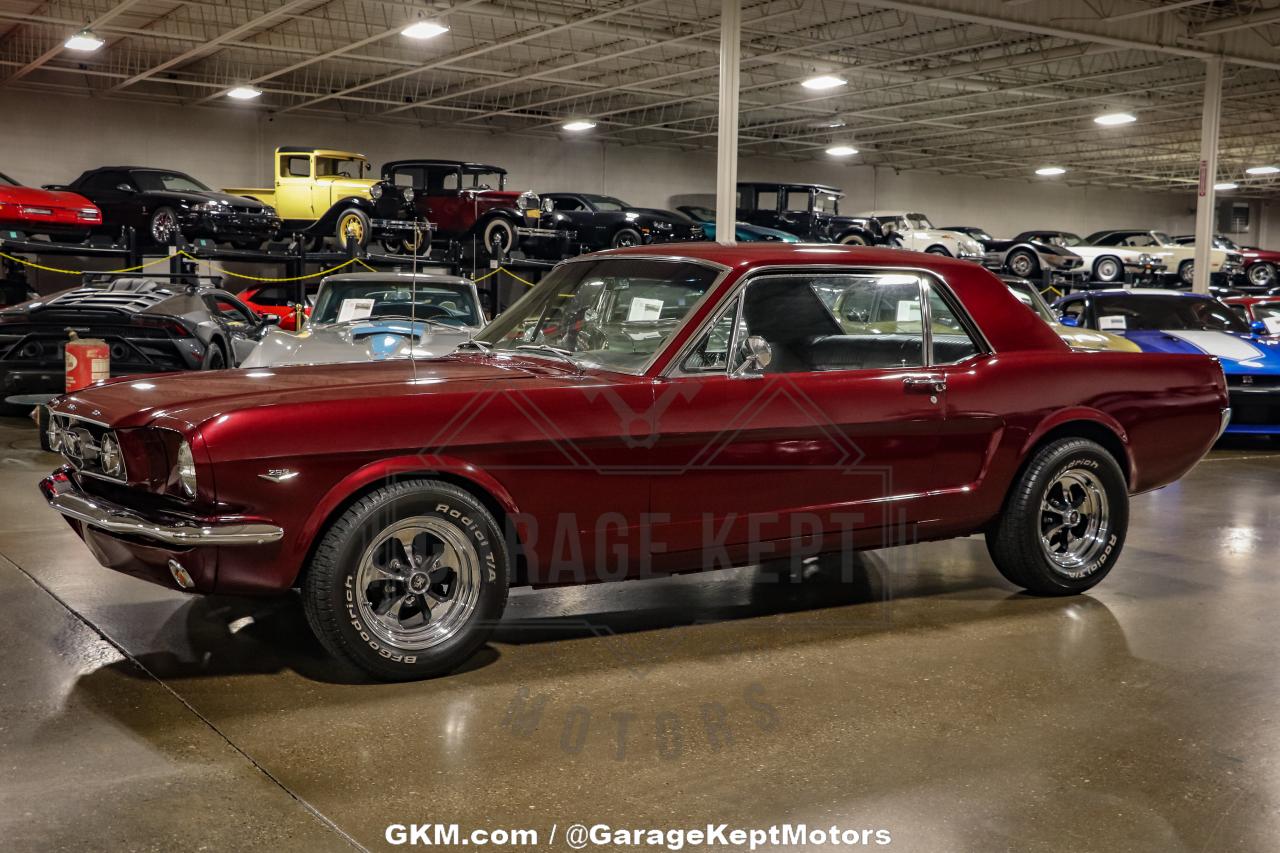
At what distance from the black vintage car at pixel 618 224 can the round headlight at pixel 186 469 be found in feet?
49.7

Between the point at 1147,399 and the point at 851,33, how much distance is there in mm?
17318

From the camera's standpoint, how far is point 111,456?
12.9ft

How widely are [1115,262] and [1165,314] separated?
51.9 ft

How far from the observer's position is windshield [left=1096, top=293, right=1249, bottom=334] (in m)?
11.3

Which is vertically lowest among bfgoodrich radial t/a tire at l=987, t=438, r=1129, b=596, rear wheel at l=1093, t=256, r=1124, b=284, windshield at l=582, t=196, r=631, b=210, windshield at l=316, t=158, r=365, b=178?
bfgoodrich radial t/a tire at l=987, t=438, r=1129, b=596

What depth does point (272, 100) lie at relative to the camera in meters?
28.7

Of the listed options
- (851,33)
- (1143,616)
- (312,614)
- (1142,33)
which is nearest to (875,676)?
(1143,616)

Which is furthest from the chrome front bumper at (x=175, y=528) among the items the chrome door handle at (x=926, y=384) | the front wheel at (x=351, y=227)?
the front wheel at (x=351, y=227)

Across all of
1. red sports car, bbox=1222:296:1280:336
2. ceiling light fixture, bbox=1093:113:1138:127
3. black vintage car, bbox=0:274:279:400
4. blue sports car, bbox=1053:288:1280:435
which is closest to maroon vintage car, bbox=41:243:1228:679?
blue sports car, bbox=1053:288:1280:435

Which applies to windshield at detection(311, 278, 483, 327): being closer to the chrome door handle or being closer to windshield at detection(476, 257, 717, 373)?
windshield at detection(476, 257, 717, 373)

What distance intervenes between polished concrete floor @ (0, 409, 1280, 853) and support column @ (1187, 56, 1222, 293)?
578 inches

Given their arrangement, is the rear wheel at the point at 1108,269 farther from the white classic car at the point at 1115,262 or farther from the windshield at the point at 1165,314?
the windshield at the point at 1165,314

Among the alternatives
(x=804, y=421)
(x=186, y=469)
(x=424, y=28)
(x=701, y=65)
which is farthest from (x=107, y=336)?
(x=701, y=65)

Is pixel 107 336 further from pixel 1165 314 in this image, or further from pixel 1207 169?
pixel 1207 169
